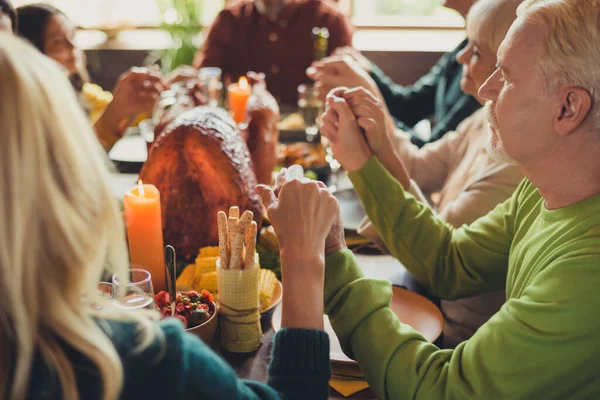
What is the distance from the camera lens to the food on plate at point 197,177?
1.37m

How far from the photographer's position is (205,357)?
28.4 inches

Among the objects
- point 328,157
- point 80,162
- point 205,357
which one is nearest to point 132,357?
point 205,357

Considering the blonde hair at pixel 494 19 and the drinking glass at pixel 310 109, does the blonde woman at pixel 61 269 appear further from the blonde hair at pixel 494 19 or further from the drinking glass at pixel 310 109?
the drinking glass at pixel 310 109

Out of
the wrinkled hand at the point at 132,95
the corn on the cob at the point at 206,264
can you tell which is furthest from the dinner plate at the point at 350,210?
the wrinkled hand at the point at 132,95

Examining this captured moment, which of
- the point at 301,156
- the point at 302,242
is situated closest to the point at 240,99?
the point at 301,156

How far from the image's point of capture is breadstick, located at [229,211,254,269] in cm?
106

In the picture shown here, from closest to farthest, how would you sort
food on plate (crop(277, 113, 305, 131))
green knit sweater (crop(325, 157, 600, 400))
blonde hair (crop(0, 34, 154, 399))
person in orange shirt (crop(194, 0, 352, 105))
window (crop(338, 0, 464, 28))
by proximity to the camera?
blonde hair (crop(0, 34, 154, 399)), green knit sweater (crop(325, 157, 600, 400)), food on plate (crop(277, 113, 305, 131)), person in orange shirt (crop(194, 0, 352, 105)), window (crop(338, 0, 464, 28))

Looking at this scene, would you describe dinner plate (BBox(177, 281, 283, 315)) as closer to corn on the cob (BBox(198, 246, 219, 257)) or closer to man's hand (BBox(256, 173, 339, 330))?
corn on the cob (BBox(198, 246, 219, 257))

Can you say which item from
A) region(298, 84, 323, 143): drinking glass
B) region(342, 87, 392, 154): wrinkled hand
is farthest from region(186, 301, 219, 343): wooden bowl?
region(298, 84, 323, 143): drinking glass

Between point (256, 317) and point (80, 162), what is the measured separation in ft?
1.95

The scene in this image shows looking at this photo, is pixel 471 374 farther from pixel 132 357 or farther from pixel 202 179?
pixel 202 179

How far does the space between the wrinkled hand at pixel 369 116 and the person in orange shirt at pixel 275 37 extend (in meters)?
2.18

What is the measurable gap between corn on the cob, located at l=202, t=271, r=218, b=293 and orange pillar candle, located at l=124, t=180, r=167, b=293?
0.11 m

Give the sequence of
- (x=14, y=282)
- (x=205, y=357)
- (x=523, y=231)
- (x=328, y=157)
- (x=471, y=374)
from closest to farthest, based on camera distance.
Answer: (x=14, y=282) → (x=205, y=357) → (x=471, y=374) → (x=523, y=231) → (x=328, y=157)
